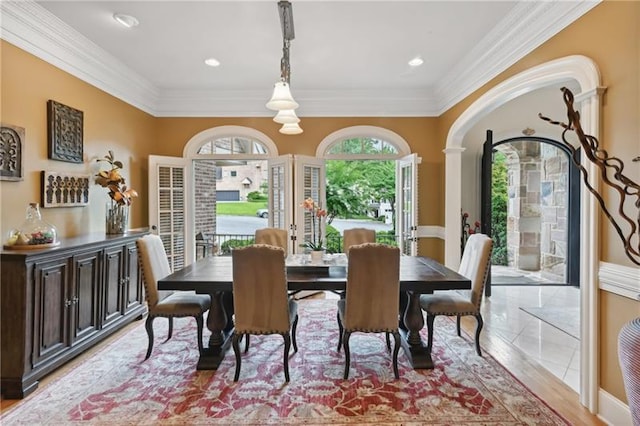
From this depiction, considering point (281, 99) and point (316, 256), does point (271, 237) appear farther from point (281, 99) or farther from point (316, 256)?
point (281, 99)

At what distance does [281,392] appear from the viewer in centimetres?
253

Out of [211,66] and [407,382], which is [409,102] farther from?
[407,382]

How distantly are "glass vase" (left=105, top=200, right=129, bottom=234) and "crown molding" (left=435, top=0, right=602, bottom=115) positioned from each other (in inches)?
163

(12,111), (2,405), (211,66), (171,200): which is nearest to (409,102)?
(211,66)

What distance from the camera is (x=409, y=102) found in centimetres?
522

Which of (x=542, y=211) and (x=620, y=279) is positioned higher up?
(x=542, y=211)

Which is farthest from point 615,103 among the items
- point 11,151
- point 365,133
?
point 11,151

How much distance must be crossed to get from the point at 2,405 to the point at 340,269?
256cm

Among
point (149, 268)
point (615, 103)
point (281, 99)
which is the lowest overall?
point (149, 268)

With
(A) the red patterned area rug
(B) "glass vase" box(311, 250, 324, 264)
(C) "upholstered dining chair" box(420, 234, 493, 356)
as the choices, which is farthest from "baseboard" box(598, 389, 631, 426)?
(B) "glass vase" box(311, 250, 324, 264)

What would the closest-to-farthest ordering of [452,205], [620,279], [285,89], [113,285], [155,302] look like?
1. [620,279]
2. [285,89]
3. [155,302]
4. [113,285]
5. [452,205]

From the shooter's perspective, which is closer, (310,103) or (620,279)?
(620,279)

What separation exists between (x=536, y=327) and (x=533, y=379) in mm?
1393

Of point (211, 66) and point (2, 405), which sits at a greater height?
point (211, 66)
